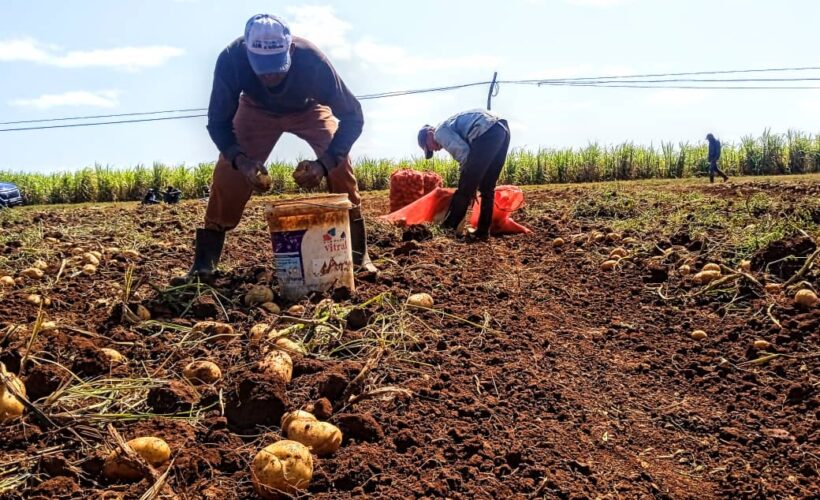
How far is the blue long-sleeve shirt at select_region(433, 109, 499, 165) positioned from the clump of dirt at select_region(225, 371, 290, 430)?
4023 millimetres

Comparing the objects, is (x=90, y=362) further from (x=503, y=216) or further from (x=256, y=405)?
(x=503, y=216)

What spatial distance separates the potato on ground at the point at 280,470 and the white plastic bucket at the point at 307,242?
1.92m

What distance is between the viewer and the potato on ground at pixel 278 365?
261cm

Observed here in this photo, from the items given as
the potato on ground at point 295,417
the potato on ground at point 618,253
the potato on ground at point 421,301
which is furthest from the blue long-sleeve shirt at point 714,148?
the potato on ground at point 295,417

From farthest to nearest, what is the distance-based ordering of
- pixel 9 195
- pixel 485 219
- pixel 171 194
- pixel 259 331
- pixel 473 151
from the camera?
pixel 9 195 < pixel 171 194 < pixel 485 219 < pixel 473 151 < pixel 259 331

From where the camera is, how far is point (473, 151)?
20.5ft

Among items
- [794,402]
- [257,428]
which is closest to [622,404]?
[794,402]

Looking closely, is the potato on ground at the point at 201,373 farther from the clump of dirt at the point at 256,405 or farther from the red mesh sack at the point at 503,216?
the red mesh sack at the point at 503,216

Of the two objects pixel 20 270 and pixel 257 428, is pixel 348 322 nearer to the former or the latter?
pixel 257 428

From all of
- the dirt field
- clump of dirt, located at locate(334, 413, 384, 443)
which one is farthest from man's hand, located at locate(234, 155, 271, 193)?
clump of dirt, located at locate(334, 413, 384, 443)

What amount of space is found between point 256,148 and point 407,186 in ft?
11.5

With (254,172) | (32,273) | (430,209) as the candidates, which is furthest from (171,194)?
(254,172)

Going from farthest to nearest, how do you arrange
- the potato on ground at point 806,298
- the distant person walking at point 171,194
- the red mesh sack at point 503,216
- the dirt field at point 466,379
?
1. the distant person walking at point 171,194
2. the red mesh sack at point 503,216
3. the potato on ground at point 806,298
4. the dirt field at point 466,379

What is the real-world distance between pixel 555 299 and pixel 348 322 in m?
1.47
